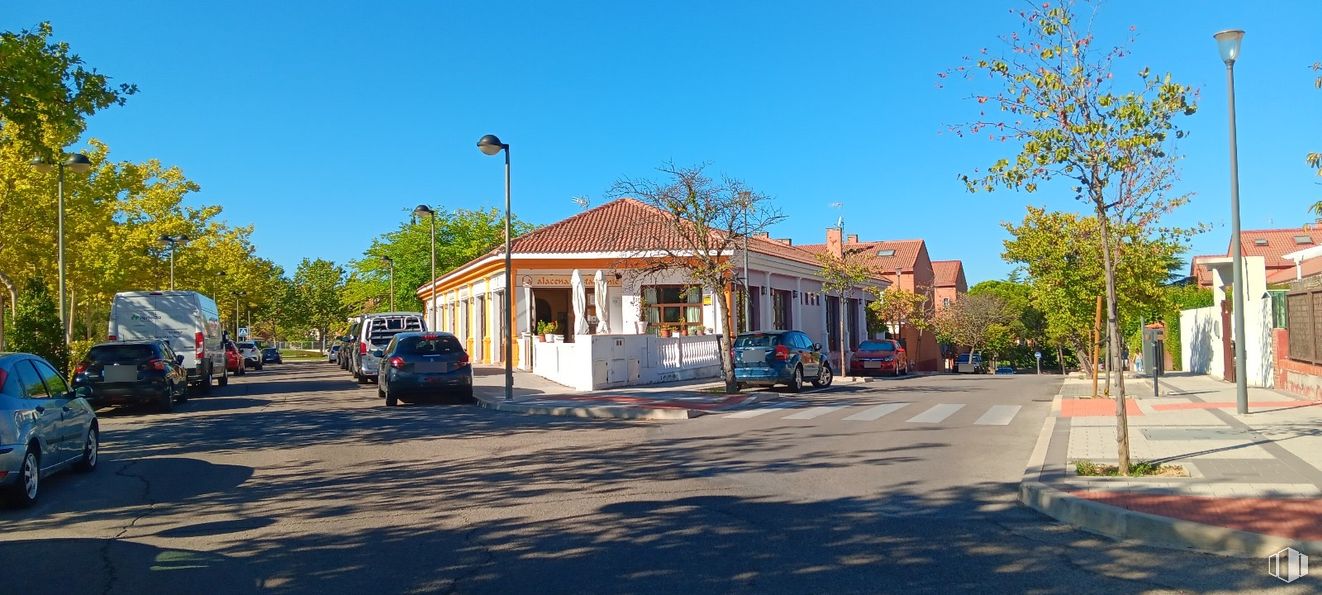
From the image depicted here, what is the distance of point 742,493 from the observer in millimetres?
8539

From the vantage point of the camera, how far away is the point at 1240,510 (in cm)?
686

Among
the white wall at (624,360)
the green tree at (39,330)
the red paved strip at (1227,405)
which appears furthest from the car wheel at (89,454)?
the green tree at (39,330)

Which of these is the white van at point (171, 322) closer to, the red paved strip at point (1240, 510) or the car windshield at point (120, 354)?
the car windshield at point (120, 354)

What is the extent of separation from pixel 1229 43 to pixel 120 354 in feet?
64.0

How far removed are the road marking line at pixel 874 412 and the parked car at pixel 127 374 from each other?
509 inches

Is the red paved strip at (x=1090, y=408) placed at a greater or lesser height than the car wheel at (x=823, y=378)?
lesser

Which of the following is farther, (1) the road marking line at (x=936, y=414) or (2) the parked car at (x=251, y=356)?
(2) the parked car at (x=251, y=356)

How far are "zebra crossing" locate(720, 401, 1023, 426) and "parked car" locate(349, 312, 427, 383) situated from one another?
13208 mm

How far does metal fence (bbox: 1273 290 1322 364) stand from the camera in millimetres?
14789

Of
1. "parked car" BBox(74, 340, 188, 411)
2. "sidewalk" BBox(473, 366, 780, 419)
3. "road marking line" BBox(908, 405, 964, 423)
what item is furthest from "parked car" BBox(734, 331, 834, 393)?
"parked car" BBox(74, 340, 188, 411)

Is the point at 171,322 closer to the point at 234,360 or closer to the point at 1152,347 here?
the point at 234,360

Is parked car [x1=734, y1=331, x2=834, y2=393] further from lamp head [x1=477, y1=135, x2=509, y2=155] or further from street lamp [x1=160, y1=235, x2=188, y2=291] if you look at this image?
street lamp [x1=160, y1=235, x2=188, y2=291]

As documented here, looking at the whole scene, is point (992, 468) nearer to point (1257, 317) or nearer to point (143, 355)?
point (1257, 317)

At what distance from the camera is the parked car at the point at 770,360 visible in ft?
72.1
